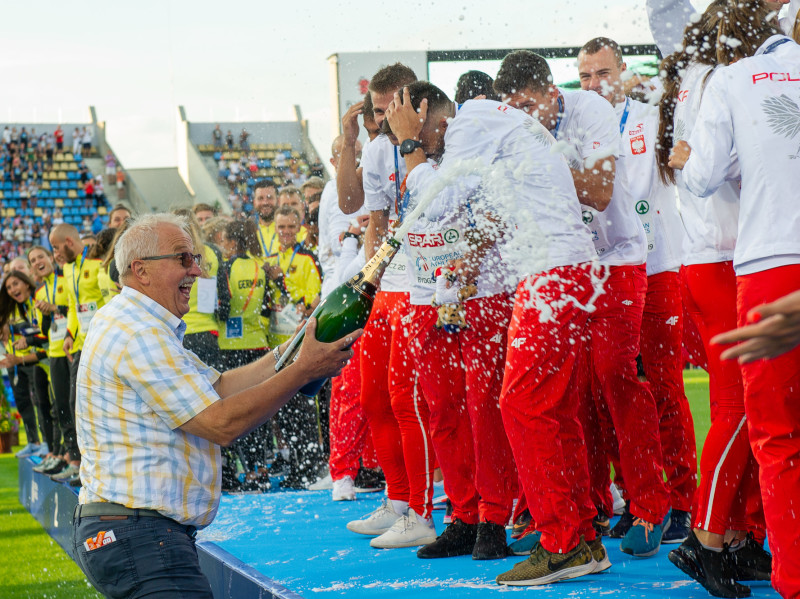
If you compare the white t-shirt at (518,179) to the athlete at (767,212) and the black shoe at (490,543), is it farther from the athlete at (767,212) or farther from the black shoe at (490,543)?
the black shoe at (490,543)

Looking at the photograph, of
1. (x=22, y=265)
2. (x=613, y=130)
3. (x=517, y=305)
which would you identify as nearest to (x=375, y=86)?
(x=613, y=130)

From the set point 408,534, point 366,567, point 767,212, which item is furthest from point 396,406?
point 767,212

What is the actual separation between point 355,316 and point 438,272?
1332 millimetres

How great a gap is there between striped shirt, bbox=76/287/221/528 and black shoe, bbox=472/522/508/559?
1477mm

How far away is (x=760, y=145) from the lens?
114 inches

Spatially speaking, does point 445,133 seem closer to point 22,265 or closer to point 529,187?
point 529,187

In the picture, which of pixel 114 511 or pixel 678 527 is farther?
pixel 678 527

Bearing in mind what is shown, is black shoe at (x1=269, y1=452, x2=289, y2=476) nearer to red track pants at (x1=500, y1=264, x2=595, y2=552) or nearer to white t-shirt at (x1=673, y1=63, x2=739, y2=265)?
red track pants at (x1=500, y1=264, x2=595, y2=552)

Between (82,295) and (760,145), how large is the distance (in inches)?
258

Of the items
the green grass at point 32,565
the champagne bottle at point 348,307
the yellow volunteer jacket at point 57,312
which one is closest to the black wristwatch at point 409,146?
the champagne bottle at point 348,307

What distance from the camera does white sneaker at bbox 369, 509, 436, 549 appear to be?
4.33 m

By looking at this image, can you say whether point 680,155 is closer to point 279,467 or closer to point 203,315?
point 203,315

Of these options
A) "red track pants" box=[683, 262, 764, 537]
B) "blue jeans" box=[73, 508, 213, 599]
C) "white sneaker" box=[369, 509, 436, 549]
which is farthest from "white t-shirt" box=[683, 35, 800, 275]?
"white sneaker" box=[369, 509, 436, 549]

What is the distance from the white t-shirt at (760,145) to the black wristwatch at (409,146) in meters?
1.20
